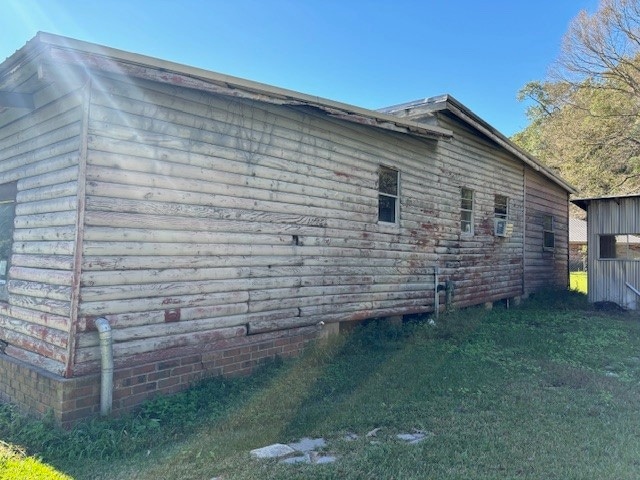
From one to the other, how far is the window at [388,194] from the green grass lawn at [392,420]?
225 cm

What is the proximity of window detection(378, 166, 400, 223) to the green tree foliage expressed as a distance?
1759 cm

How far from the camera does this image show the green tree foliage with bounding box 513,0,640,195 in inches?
787

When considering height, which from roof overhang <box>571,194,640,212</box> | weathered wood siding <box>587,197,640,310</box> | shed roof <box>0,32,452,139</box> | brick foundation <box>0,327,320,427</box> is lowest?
brick foundation <box>0,327,320,427</box>

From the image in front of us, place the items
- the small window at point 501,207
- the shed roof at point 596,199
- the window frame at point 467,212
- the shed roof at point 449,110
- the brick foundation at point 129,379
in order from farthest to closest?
1. the shed roof at point 596,199
2. the small window at point 501,207
3. the window frame at point 467,212
4. the shed roof at point 449,110
5. the brick foundation at point 129,379

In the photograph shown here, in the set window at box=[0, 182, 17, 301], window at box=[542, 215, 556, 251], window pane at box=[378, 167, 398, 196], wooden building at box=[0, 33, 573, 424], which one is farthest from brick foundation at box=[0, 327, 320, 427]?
window at box=[542, 215, 556, 251]

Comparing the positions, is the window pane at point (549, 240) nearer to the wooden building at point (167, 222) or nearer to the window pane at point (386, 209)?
the window pane at point (386, 209)

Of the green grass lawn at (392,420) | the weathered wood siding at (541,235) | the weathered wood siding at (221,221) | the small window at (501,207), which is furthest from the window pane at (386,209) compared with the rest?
the weathered wood siding at (541,235)

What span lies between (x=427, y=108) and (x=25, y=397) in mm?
8076

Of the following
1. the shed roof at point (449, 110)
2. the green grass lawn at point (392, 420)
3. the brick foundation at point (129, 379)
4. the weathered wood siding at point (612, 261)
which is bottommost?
the green grass lawn at point (392, 420)

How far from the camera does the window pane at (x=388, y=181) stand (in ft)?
26.0

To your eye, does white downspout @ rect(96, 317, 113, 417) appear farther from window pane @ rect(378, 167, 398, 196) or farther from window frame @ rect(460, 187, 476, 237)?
window frame @ rect(460, 187, 476, 237)

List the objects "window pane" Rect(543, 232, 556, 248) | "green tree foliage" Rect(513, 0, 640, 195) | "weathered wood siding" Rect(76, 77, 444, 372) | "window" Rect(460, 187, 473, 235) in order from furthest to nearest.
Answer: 1. "green tree foliage" Rect(513, 0, 640, 195)
2. "window pane" Rect(543, 232, 556, 248)
3. "window" Rect(460, 187, 473, 235)
4. "weathered wood siding" Rect(76, 77, 444, 372)

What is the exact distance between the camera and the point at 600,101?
813 inches

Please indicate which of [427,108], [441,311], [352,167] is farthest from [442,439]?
[427,108]
